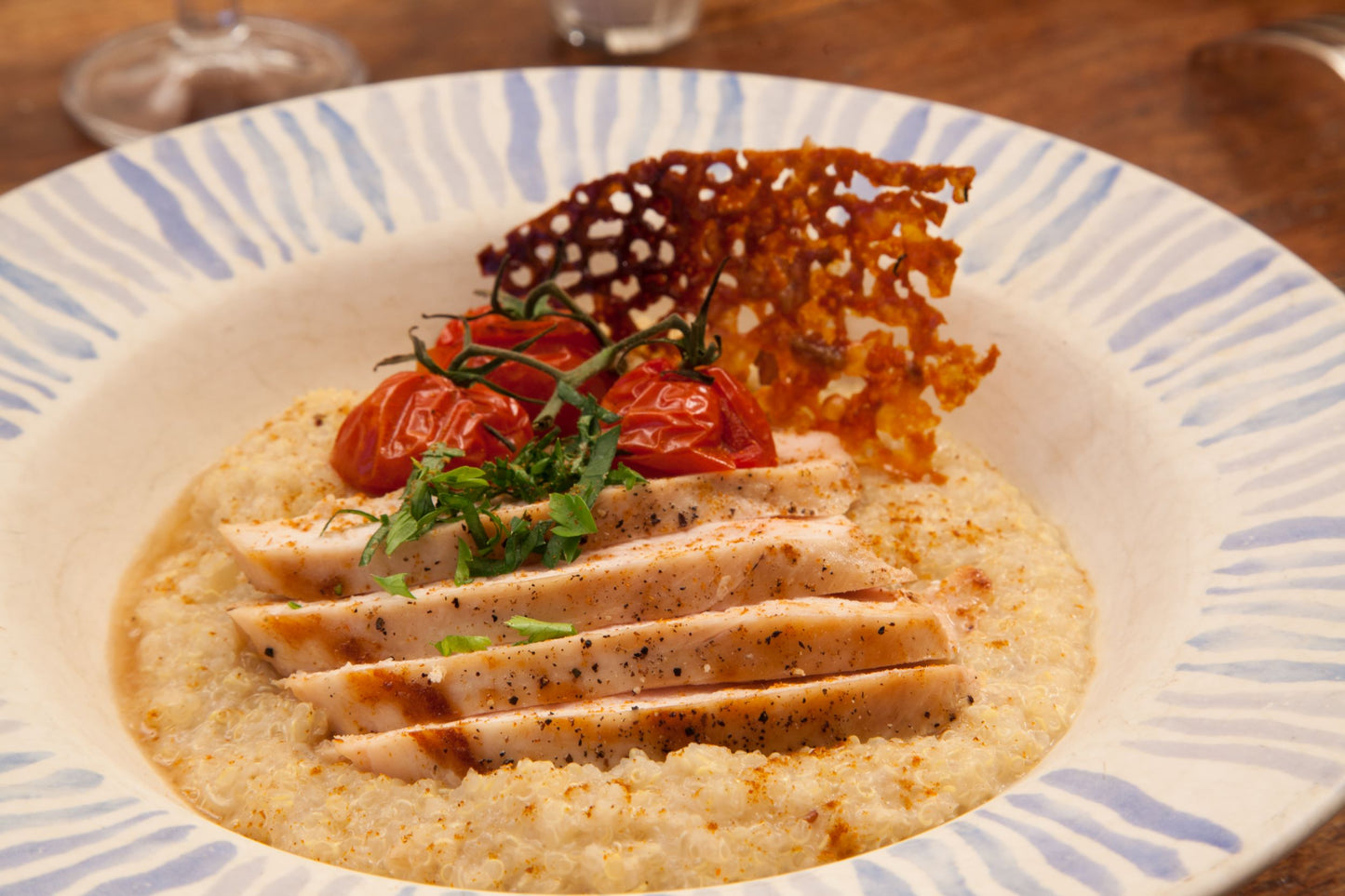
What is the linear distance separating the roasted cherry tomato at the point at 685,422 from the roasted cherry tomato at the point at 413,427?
0.38 meters

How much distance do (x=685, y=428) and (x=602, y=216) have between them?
1009 mm

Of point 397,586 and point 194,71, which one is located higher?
point 194,71

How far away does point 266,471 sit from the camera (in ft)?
13.8

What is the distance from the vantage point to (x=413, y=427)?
4.06m

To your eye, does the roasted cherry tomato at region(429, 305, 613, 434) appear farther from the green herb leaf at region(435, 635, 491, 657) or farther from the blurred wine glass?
the blurred wine glass

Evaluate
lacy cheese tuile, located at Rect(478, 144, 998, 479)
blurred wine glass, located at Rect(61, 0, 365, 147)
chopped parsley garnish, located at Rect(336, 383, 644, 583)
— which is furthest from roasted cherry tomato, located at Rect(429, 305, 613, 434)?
blurred wine glass, located at Rect(61, 0, 365, 147)

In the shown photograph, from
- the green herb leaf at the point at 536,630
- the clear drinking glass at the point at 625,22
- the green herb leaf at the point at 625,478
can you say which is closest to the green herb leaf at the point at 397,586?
the green herb leaf at the point at 536,630

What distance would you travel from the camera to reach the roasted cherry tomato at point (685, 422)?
3.93 metres

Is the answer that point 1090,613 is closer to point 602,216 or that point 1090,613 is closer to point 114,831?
point 602,216

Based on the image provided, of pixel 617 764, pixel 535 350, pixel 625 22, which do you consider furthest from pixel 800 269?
pixel 625 22

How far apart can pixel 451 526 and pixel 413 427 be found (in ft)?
1.72

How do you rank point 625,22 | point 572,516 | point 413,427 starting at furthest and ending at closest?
point 625,22 → point 413,427 → point 572,516

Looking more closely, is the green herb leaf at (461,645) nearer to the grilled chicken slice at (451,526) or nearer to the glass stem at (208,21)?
the grilled chicken slice at (451,526)

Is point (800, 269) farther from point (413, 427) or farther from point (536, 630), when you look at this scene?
point (536, 630)
